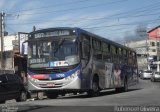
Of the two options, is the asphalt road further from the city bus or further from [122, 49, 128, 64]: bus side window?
[122, 49, 128, 64]: bus side window

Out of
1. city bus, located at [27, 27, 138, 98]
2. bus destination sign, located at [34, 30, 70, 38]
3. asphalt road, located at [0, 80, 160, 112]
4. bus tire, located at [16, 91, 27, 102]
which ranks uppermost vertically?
bus destination sign, located at [34, 30, 70, 38]

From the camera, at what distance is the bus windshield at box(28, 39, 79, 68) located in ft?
69.1

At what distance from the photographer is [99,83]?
24.1 meters

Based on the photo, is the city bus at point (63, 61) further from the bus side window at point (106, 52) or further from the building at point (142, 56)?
the building at point (142, 56)

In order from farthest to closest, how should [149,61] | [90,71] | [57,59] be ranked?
[149,61] < [90,71] < [57,59]

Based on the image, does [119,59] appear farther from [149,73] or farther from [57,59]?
[149,73]

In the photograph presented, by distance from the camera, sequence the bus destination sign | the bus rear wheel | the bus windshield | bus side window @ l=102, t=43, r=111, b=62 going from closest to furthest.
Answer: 1. the bus windshield
2. the bus destination sign
3. the bus rear wheel
4. bus side window @ l=102, t=43, r=111, b=62

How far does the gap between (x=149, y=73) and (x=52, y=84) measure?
183 feet

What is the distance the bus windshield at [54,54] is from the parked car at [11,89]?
196 centimetres

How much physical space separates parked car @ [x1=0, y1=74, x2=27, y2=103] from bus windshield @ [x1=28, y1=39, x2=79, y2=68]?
77.0 inches

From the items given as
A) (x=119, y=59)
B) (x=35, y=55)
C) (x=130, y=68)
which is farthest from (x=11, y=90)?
(x=130, y=68)

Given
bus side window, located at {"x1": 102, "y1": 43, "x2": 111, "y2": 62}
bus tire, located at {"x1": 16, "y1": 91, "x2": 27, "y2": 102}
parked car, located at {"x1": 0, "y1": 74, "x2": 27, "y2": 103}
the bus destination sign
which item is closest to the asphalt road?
parked car, located at {"x1": 0, "y1": 74, "x2": 27, "y2": 103}

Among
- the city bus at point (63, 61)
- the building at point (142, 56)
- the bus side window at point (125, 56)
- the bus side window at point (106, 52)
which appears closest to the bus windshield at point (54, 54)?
the city bus at point (63, 61)

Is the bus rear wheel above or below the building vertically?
below
